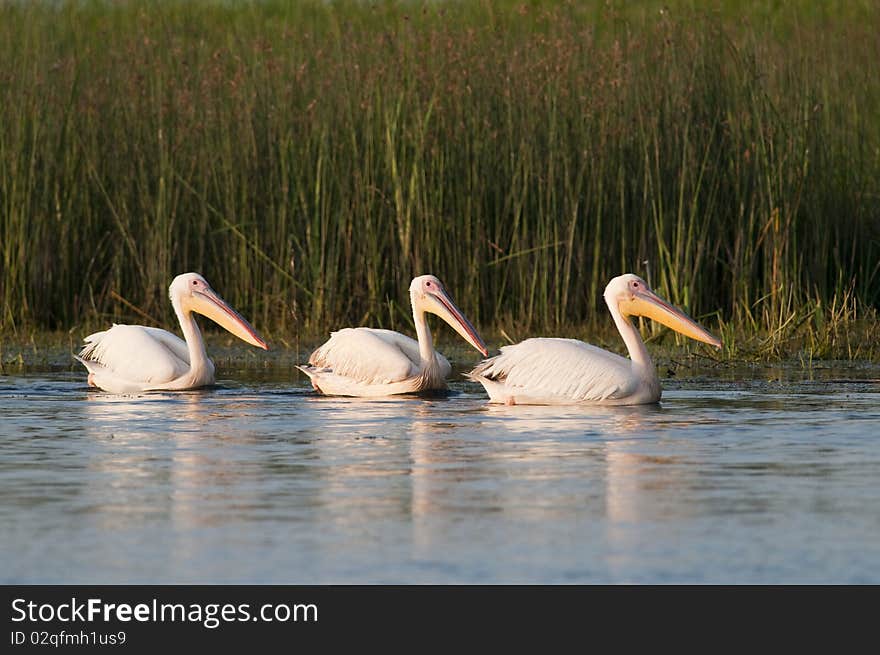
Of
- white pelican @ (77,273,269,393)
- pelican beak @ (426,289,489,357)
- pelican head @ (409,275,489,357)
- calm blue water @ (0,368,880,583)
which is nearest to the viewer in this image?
calm blue water @ (0,368,880,583)

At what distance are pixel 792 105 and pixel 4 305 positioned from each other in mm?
5826

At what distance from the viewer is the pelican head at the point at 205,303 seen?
472 inches

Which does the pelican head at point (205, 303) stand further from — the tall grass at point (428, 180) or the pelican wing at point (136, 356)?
the tall grass at point (428, 180)

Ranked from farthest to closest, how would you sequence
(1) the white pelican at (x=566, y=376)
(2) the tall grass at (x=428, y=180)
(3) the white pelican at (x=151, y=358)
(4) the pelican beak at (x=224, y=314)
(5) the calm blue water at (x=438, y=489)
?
(2) the tall grass at (x=428, y=180), (4) the pelican beak at (x=224, y=314), (3) the white pelican at (x=151, y=358), (1) the white pelican at (x=566, y=376), (5) the calm blue water at (x=438, y=489)

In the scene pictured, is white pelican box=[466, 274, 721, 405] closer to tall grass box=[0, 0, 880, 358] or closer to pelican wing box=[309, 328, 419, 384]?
pelican wing box=[309, 328, 419, 384]

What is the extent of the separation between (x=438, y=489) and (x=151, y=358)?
4.43m

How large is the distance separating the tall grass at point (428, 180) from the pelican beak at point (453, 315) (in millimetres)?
1826

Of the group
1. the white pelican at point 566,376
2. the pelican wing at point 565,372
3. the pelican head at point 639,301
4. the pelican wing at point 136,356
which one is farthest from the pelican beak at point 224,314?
the pelican head at point 639,301

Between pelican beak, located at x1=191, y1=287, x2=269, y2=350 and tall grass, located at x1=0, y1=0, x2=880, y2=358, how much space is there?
1672 mm

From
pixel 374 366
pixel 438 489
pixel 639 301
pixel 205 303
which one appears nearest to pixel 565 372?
pixel 639 301

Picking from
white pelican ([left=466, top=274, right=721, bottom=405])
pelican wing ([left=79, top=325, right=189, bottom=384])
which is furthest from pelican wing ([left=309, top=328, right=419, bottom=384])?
pelican wing ([left=79, top=325, right=189, bottom=384])

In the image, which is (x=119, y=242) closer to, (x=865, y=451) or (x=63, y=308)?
(x=63, y=308)

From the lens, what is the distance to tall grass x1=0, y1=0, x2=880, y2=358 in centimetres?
1384
